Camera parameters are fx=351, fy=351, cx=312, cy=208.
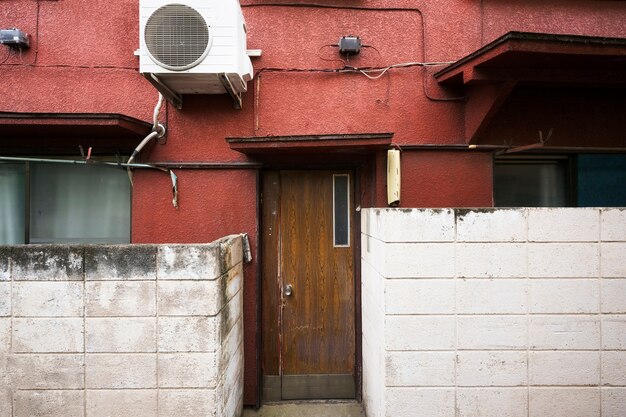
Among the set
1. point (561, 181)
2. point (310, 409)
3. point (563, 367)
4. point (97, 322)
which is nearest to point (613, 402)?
point (563, 367)

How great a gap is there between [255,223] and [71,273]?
1852 millimetres

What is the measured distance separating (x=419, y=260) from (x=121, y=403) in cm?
279

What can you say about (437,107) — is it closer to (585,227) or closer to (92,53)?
(585,227)

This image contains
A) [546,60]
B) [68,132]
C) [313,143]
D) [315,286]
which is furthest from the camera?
[315,286]

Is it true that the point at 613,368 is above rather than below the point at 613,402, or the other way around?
above

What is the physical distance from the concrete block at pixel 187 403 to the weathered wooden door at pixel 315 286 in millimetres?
1439

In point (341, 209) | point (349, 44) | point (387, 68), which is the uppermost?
point (349, 44)

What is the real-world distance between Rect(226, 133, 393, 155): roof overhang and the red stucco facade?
0.30 metres

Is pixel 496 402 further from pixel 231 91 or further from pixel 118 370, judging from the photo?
pixel 231 91

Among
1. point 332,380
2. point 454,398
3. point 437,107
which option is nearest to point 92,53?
point 437,107

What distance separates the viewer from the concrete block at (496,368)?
9.78ft

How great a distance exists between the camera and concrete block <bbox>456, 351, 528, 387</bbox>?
2.98 meters

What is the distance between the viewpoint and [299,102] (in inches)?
167

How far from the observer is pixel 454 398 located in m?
2.99
